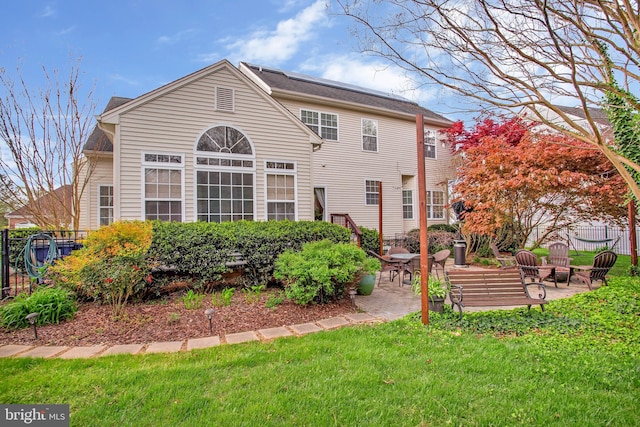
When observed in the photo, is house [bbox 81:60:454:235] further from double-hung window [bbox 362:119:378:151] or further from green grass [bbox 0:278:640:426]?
green grass [bbox 0:278:640:426]

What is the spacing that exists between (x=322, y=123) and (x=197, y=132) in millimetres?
6791

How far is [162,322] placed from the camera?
4613mm

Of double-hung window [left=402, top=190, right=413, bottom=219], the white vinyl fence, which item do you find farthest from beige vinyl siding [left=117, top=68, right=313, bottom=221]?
the white vinyl fence

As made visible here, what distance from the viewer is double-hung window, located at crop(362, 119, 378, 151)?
49.4 ft

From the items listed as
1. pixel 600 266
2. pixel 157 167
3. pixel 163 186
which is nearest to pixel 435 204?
pixel 600 266

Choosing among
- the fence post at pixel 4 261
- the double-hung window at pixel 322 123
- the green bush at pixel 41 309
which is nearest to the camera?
the green bush at pixel 41 309

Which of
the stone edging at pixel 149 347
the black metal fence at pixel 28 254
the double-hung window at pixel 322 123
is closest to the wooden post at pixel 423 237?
the stone edging at pixel 149 347

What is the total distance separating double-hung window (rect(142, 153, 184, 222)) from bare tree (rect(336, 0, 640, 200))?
234 inches

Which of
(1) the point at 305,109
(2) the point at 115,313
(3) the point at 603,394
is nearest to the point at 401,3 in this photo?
(3) the point at 603,394

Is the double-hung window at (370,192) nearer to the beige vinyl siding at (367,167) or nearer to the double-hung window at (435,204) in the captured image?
the beige vinyl siding at (367,167)

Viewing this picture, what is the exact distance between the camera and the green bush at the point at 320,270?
513 cm

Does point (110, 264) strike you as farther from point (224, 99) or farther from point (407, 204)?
point (407, 204)

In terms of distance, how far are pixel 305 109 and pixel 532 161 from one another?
8791 millimetres

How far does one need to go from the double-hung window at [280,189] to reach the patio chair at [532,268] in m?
6.22
